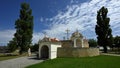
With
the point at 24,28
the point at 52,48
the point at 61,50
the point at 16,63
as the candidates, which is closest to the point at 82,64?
the point at 16,63

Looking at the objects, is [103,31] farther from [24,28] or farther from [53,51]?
[24,28]

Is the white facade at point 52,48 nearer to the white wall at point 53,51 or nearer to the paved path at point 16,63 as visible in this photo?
the white wall at point 53,51

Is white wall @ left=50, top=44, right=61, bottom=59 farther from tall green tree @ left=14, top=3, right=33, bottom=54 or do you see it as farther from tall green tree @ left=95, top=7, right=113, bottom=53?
tall green tree @ left=95, top=7, right=113, bottom=53

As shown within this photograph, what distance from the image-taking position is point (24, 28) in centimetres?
4475

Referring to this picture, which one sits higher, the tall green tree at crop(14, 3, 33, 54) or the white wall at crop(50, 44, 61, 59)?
the tall green tree at crop(14, 3, 33, 54)

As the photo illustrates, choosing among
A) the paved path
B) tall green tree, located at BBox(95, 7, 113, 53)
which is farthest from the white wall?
tall green tree, located at BBox(95, 7, 113, 53)

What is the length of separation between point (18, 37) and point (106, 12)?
2725 cm

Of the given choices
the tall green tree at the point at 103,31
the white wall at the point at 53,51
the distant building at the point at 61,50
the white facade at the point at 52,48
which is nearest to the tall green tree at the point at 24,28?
the distant building at the point at 61,50

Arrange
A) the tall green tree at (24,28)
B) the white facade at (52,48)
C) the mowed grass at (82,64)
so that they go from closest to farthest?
the mowed grass at (82,64), the white facade at (52,48), the tall green tree at (24,28)

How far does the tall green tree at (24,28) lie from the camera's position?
43.1 meters

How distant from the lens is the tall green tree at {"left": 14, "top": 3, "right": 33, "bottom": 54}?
141ft

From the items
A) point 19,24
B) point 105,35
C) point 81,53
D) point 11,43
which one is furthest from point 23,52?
point 105,35

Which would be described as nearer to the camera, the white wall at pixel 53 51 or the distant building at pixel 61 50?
the white wall at pixel 53 51

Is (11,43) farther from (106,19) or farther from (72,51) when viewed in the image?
(106,19)
